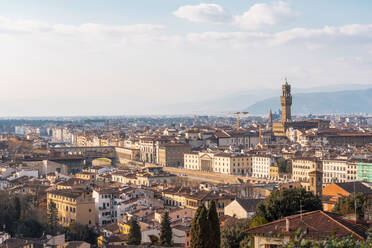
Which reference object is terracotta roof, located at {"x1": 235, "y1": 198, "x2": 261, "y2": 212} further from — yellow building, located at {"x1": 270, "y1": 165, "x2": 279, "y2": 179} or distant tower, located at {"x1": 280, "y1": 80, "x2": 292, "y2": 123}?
distant tower, located at {"x1": 280, "y1": 80, "x2": 292, "y2": 123}

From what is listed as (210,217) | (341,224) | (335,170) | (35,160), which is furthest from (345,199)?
(35,160)

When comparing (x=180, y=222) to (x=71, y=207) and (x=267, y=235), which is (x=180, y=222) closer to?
(x=71, y=207)

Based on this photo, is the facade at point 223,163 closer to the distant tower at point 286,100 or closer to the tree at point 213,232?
the distant tower at point 286,100

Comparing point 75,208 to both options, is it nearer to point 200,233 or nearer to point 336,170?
point 200,233

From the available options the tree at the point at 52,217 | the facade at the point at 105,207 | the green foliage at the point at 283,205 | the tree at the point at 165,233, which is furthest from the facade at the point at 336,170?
the green foliage at the point at 283,205

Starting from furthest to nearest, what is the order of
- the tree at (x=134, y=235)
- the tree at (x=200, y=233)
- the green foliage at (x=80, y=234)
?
the green foliage at (x=80, y=234) → the tree at (x=134, y=235) → the tree at (x=200, y=233)
